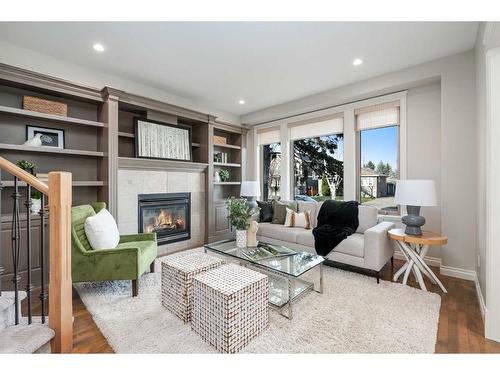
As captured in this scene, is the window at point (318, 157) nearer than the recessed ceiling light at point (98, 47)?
No

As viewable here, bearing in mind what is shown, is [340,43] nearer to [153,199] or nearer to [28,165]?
[153,199]

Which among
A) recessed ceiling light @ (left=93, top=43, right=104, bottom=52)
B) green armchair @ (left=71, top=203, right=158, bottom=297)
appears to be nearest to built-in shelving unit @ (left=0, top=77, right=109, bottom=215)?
recessed ceiling light @ (left=93, top=43, right=104, bottom=52)

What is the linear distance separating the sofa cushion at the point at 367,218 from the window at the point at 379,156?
2.12 ft

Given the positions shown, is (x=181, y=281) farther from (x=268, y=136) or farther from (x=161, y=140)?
(x=268, y=136)

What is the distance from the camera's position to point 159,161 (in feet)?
12.1

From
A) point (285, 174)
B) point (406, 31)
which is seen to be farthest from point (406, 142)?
point (285, 174)

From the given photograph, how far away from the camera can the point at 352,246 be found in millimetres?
2867

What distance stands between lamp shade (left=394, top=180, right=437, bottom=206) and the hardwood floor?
3.09 feet

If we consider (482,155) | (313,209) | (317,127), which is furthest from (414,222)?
(317,127)

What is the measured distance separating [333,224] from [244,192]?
1.83 metres

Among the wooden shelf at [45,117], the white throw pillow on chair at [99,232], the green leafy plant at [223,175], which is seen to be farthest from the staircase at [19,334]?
the green leafy plant at [223,175]

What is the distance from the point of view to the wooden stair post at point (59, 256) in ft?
4.90

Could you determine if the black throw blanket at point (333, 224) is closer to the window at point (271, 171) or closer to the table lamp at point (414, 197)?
the table lamp at point (414, 197)

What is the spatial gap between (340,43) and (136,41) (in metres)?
2.22
